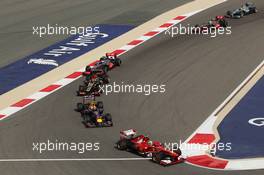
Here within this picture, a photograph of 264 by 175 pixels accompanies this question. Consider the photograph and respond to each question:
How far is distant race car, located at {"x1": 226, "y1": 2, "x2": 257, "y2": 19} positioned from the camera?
3981 centimetres

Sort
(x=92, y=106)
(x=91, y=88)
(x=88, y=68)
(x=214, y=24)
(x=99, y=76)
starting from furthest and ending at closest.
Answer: (x=214, y=24) → (x=88, y=68) → (x=99, y=76) → (x=91, y=88) → (x=92, y=106)

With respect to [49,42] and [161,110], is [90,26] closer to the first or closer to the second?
[49,42]

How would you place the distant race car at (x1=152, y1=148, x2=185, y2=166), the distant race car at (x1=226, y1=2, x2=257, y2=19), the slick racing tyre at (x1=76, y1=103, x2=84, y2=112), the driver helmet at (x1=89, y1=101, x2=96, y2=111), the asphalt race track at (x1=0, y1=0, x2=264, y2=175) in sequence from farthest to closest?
the distant race car at (x1=226, y1=2, x2=257, y2=19), the slick racing tyre at (x1=76, y1=103, x2=84, y2=112), the driver helmet at (x1=89, y1=101, x2=96, y2=111), the asphalt race track at (x1=0, y1=0, x2=264, y2=175), the distant race car at (x1=152, y1=148, x2=185, y2=166)

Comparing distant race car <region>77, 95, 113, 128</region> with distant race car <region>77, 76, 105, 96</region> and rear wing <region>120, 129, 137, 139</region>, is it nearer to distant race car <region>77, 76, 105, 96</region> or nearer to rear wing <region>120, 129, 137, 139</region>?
rear wing <region>120, 129, 137, 139</region>

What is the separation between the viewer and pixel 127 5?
45031mm

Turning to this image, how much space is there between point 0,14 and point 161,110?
20.9 m

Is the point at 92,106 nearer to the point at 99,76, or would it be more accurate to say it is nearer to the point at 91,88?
the point at 91,88

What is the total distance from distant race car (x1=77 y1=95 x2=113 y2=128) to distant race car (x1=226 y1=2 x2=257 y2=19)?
16273 millimetres

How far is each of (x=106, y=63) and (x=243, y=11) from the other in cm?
1164

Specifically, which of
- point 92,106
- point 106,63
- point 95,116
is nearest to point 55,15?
point 106,63

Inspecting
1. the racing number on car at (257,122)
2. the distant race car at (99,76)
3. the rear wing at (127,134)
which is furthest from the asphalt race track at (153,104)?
the racing number on car at (257,122)

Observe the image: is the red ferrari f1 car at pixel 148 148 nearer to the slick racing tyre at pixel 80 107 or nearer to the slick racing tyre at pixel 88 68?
the slick racing tyre at pixel 80 107

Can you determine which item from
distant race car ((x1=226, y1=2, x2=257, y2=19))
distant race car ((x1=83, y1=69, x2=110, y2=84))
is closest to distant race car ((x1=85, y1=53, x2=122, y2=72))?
distant race car ((x1=83, y1=69, x2=110, y2=84))

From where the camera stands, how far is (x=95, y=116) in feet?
83.3
